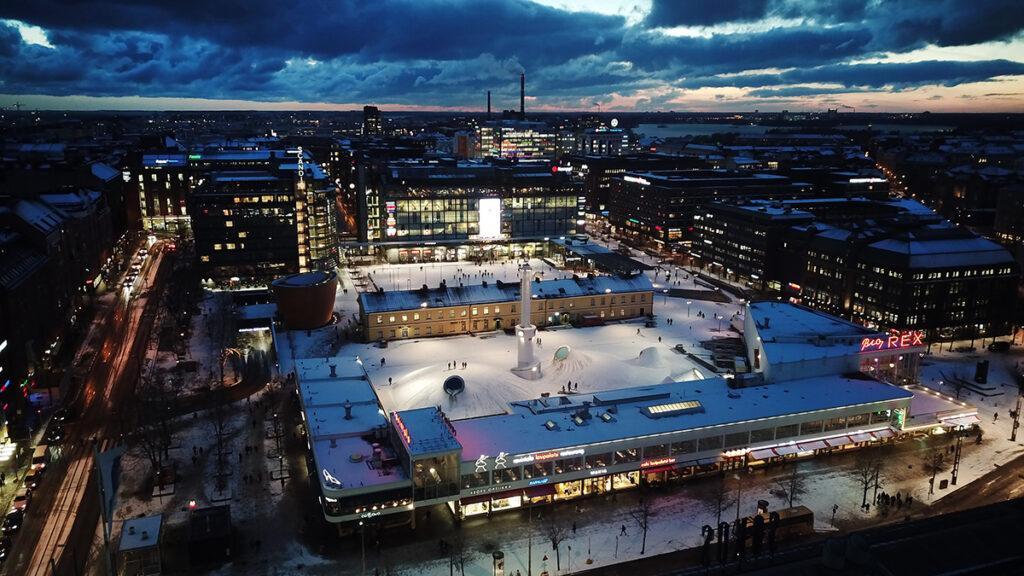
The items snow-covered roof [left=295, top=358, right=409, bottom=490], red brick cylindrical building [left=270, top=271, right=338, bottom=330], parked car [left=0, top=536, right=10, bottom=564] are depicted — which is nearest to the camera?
parked car [left=0, top=536, right=10, bottom=564]

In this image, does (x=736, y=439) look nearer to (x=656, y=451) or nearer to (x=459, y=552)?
(x=656, y=451)

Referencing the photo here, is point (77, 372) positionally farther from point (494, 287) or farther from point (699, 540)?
point (699, 540)

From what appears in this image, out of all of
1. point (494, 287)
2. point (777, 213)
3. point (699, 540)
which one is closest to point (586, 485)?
point (699, 540)

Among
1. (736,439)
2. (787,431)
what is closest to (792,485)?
(736,439)

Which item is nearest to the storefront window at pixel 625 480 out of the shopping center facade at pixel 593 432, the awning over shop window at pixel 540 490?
the shopping center facade at pixel 593 432

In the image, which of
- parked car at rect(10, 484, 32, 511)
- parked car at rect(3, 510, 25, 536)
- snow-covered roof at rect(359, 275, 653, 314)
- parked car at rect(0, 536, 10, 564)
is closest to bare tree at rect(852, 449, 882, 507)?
snow-covered roof at rect(359, 275, 653, 314)

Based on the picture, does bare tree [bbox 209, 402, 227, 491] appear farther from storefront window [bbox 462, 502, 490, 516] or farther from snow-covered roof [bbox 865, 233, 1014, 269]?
snow-covered roof [bbox 865, 233, 1014, 269]

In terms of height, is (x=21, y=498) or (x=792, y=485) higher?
(x=792, y=485)
